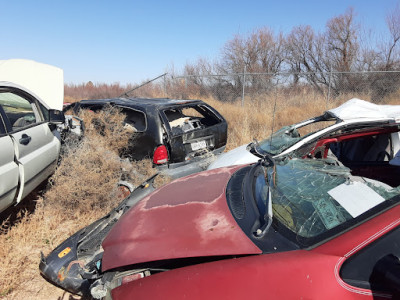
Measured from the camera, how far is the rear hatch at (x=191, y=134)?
4.22 metres

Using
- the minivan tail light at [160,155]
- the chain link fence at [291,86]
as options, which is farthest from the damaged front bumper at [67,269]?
the chain link fence at [291,86]

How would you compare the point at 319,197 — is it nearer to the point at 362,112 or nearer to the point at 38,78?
the point at 362,112

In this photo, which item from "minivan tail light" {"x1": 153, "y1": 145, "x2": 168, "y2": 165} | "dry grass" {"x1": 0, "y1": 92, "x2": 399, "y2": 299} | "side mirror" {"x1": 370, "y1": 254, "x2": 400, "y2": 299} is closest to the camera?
"side mirror" {"x1": 370, "y1": 254, "x2": 400, "y2": 299}

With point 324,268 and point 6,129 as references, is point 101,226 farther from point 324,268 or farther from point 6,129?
point 324,268

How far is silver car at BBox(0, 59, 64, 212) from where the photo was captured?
9.62 feet

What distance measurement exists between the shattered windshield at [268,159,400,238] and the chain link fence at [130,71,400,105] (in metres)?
7.31

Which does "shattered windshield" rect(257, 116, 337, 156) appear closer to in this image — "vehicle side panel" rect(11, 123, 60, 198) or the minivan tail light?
the minivan tail light

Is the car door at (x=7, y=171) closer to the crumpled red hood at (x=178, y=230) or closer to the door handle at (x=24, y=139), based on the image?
the door handle at (x=24, y=139)

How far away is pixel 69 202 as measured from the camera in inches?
141

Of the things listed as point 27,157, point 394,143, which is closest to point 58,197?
point 27,157

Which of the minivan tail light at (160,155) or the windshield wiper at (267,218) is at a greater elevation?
the windshield wiper at (267,218)

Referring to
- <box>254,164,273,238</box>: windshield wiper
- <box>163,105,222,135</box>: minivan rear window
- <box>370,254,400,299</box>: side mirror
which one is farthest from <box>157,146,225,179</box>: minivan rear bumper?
<box>370,254,400,299</box>: side mirror

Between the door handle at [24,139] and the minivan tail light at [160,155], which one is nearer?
the door handle at [24,139]

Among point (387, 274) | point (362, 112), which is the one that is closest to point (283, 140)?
point (362, 112)
